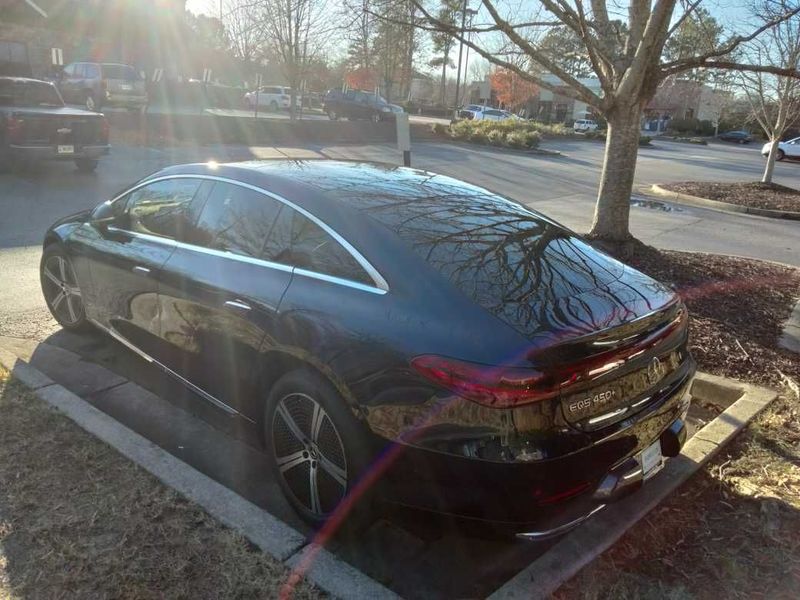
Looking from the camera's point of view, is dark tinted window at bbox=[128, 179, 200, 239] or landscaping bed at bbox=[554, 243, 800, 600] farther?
dark tinted window at bbox=[128, 179, 200, 239]

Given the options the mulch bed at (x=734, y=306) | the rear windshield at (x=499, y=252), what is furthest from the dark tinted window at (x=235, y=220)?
the mulch bed at (x=734, y=306)

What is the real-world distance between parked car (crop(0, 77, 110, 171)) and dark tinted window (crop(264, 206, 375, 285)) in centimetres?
1040

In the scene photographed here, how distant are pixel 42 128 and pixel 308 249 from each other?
10774 mm

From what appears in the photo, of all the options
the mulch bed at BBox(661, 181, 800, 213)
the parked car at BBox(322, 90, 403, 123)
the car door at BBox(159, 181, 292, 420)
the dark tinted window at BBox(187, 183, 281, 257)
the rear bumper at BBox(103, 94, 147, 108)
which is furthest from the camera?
the parked car at BBox(322, 90, 403, 123)

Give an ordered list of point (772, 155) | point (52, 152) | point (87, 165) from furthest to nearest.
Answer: point (772, 155)
point (87, 165)
point (52, 152)

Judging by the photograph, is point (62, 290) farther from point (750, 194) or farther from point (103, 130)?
point (750, 194)

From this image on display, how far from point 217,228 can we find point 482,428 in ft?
6.59

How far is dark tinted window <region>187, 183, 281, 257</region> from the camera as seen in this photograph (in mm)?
3320

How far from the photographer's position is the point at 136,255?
13.1ft

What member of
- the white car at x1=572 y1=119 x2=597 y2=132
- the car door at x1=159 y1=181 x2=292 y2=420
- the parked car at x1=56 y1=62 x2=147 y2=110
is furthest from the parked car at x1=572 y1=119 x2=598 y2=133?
the car door at x1=159 y1=181 x2=292 y2=420

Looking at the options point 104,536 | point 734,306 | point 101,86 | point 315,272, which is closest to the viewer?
point 104,536

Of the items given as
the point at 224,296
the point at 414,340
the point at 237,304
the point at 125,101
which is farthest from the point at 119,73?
the point at 414,340

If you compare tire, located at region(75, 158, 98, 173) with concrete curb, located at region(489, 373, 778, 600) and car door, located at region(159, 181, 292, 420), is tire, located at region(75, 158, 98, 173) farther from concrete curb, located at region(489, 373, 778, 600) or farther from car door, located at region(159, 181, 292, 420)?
concrete curb, located at region(489, 373, 778, 600)

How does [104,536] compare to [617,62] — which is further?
[617,62]
